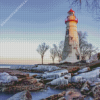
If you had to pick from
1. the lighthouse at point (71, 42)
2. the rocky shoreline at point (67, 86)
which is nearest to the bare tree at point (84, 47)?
the lighthouse at point (71, 42)

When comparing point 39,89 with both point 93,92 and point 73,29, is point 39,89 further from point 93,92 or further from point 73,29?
point 73,29

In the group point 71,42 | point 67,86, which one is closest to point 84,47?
point 71,42

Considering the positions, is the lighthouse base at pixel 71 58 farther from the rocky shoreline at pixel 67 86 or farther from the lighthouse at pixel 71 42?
the rocky shoreline at pixel 67 86

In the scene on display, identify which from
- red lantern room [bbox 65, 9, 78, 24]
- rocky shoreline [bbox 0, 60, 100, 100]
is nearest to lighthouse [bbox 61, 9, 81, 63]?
red lantern room [bbox 65, 9, 78, 24]

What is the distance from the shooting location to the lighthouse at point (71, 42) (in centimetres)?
2636

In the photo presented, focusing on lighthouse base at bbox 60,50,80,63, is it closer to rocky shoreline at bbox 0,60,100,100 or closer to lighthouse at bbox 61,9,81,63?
lighthouse at bbox 61,9,81,63

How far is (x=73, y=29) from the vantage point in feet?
87.8

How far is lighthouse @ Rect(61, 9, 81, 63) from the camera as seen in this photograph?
26.4 m

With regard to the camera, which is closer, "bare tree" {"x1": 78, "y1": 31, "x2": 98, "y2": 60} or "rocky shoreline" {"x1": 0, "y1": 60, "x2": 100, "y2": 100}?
"rocky shoreline" {"x1": 0, "y1": 60, "x2": 100, "y2": 100}

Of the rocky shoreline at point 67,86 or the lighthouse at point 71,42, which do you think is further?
the lighthouse at point 71,42

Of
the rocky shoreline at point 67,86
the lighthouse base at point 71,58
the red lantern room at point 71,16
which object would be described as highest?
the red lantern room at point 71,16

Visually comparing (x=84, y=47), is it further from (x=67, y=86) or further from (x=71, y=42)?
(x=67, y=86)

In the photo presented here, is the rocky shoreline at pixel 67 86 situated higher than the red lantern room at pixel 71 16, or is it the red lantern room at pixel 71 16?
the red lantern room at pixel 71 16

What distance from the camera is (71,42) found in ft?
88.3
